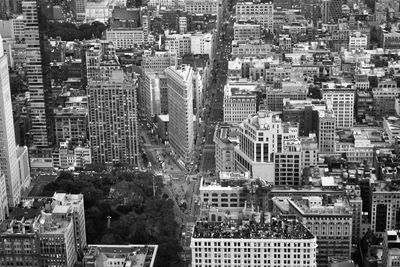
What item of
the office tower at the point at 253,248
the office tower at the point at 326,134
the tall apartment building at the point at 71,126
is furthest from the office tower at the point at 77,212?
the office tower at the point at 326,134

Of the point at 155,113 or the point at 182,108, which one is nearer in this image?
the point at 182,108

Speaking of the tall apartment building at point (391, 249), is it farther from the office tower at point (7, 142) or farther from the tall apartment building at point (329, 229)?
the office tower at point (7, 142)

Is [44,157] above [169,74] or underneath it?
underneath

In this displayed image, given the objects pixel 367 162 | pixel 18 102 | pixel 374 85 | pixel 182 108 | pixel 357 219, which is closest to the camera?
pixel 357 219

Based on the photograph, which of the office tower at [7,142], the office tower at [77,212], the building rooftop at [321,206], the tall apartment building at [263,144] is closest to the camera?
the building rooftop at [321,206]

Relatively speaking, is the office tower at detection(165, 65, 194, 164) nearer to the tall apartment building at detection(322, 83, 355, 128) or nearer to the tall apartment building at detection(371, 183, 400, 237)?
the tall apartment building at detection(322, 83, 355, 128)

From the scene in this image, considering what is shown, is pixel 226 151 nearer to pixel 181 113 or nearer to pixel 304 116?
pixel 181 113

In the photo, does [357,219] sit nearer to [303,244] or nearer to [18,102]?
[303,244]

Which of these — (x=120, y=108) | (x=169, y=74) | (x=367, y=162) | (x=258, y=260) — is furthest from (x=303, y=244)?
(x=169, y=74)
